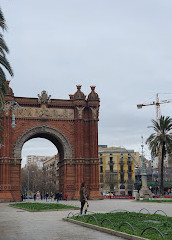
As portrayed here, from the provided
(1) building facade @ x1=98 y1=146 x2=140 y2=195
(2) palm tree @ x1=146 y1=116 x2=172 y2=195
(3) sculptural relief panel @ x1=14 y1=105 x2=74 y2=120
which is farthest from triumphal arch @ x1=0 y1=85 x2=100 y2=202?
(1) building facade @ x1=98 y1=146 x2=140 y2=195

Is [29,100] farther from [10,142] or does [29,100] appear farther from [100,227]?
[100,227]

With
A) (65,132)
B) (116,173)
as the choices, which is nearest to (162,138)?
(65,132)

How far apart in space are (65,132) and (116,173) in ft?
198

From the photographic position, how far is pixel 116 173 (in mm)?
109812

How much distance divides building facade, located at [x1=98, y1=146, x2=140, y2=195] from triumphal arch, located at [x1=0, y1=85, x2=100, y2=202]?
185ft

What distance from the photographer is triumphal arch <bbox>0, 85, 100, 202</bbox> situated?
50.0 metres

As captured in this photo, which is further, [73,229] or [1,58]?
[1,58]

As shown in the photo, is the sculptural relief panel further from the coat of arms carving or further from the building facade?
the building facade

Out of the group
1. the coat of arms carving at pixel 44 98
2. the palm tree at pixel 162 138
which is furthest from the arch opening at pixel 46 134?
the palm tree at pixel 162 138

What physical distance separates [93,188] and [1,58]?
34.0m

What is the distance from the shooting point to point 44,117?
51.6 meters

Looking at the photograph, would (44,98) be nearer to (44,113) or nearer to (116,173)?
(44,113)

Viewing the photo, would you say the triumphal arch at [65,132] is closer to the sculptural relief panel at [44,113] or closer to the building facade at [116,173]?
the sculptural relief panel at [44,113]

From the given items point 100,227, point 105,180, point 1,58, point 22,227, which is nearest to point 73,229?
point 100,227
